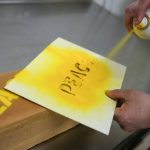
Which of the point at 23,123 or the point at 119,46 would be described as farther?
the point at 119,46

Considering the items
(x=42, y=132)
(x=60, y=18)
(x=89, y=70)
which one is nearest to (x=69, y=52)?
(x=89, y=70)

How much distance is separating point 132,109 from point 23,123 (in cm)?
19

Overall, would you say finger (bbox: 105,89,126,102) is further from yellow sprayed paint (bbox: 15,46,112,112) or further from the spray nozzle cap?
the spray nozzle cap

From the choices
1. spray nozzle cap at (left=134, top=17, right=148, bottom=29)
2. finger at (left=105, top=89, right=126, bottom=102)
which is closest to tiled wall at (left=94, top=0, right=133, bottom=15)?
spray nozzle cap at (left=134, top=17, right=148, bottom=29)

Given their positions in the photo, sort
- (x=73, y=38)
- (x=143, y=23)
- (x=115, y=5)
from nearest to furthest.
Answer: (x=143, y=23), (x=73, y=38), (x=115, y=5)

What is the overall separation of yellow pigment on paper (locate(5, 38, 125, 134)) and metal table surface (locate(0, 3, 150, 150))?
0.40ft

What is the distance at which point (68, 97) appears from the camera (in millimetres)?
488

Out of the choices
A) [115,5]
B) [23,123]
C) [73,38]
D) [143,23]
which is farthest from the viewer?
[115,5]

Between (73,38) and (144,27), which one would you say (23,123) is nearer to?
(144,27)

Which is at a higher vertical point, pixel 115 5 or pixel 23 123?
pixel 115 5

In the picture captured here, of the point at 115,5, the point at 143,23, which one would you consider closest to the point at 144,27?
the point at 143,23

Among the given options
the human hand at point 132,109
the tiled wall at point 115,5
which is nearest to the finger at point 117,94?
the human hand at point 132,109

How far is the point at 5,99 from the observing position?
0.46m

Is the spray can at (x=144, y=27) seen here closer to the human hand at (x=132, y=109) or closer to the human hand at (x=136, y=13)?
the human hand at (x=136, y=13)
